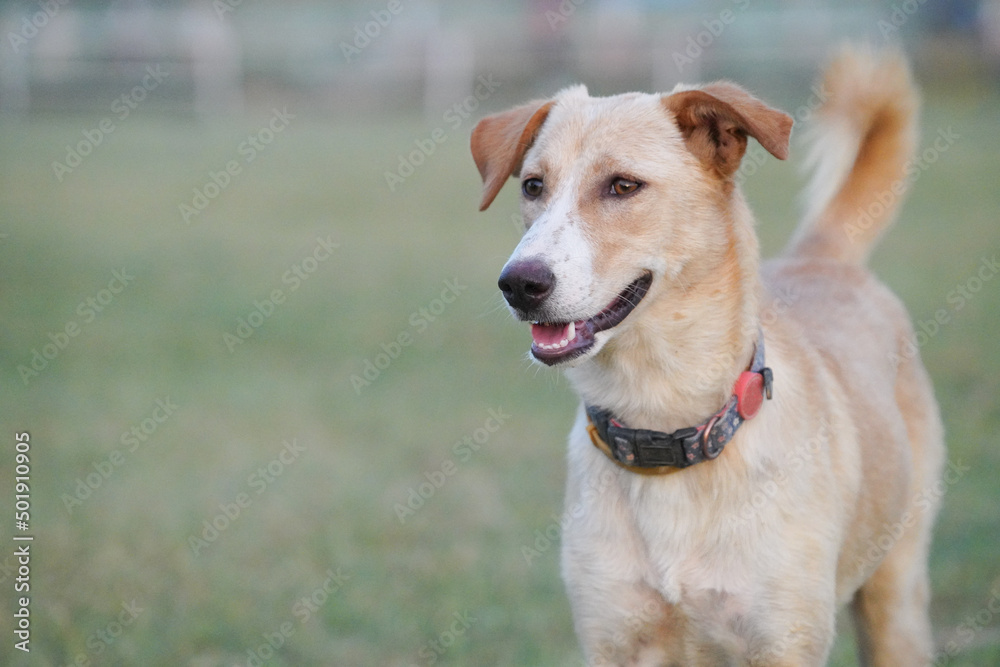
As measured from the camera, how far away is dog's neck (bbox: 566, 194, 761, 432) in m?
3.11

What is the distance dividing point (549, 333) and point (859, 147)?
2171 mm

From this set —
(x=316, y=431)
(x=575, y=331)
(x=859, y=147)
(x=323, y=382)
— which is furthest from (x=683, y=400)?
(x=323, y=382)

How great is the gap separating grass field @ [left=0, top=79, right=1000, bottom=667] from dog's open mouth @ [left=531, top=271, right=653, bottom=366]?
5.45ft

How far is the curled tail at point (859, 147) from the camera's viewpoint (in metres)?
4.38

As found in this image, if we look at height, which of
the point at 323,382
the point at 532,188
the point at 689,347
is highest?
the point at 532,188

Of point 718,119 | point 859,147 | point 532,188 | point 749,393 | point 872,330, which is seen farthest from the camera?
point 859,147

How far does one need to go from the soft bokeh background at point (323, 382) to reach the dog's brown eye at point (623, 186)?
1150 mm

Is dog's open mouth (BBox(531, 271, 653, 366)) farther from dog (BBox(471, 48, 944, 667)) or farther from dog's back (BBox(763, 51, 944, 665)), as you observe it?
dog's back (BBox(763, 51, 944, 665))

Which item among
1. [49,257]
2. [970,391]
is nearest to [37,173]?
[49,257]

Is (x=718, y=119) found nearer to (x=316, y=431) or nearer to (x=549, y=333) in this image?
(x=549, y=333)

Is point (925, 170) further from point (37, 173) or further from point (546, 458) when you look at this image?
point (37, 173)

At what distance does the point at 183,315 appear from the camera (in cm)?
991

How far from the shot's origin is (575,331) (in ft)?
9.65

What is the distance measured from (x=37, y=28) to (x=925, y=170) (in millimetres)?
22064
